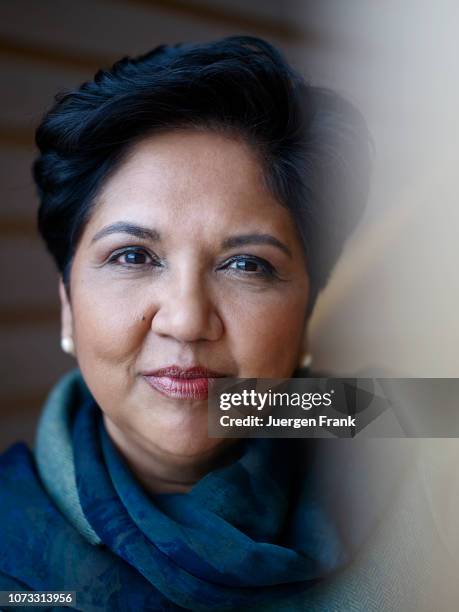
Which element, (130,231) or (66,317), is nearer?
(130,231)

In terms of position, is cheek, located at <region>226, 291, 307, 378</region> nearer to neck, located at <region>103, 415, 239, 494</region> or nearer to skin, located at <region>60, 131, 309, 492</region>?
skin, located at <region>60, 131, 309, 492</region>

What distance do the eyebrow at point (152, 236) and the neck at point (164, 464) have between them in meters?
0.26

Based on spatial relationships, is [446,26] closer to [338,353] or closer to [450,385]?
[450,385]

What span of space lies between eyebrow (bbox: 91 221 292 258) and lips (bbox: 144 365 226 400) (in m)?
0.15

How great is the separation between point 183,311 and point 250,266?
0.36ft

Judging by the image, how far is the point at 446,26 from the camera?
2.55ft

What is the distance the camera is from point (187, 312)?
659mm

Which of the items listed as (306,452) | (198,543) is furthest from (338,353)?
(198,543)

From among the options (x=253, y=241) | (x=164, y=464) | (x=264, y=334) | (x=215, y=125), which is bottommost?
(x=164, y=464)

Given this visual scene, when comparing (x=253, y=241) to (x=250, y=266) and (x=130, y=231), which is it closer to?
(x=250, y=266)

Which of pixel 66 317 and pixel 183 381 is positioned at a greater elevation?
pixel 66 317

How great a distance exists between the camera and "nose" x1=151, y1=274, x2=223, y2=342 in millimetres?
659

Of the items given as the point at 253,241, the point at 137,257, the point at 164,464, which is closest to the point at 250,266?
the point at 253,241

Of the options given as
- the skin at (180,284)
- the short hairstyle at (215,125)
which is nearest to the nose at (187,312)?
the skin at (180,284)
